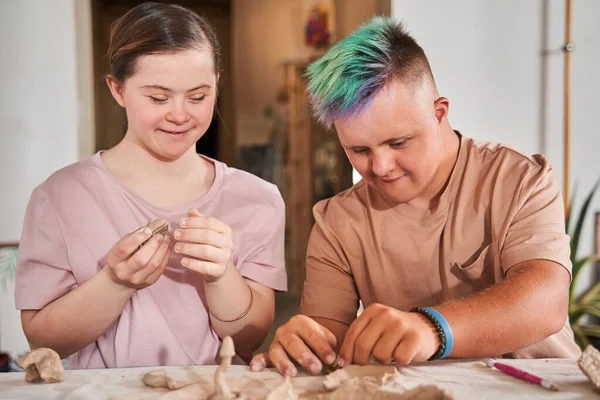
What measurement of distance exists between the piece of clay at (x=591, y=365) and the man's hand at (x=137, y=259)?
0.74 meters

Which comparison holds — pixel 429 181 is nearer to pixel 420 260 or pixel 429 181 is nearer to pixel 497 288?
pixel 420 260

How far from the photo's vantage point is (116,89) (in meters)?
1.25

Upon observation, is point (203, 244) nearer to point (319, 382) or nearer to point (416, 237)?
point (319, 382)

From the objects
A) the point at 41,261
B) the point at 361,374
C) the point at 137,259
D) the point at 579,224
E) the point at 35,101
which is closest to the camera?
the point at 361,374

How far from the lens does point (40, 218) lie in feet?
3.93

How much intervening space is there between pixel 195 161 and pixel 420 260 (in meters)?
0.54

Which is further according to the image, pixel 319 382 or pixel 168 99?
pixel 168 99

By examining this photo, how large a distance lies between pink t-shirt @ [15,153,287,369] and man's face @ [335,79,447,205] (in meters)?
0.30

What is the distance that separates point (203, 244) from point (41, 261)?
14.0 inches

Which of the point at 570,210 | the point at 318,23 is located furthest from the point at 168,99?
the point at 570,210

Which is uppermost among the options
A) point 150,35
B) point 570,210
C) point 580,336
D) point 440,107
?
point 150,35

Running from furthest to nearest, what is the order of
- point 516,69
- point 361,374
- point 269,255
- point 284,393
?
point 516,69
point 269,255
point 361,374
point 284,393

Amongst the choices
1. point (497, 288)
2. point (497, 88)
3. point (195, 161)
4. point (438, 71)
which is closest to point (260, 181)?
point (195, 161)

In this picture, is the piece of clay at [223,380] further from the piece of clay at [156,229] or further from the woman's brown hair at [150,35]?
the woman's brown hair at [150,35]
